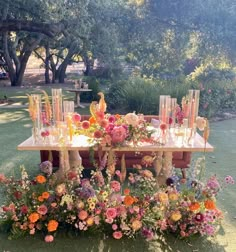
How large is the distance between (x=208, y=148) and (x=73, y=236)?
1.57 m

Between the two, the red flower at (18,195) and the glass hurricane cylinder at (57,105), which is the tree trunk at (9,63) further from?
the red flower at (18,195)

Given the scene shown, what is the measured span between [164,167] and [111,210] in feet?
3.54

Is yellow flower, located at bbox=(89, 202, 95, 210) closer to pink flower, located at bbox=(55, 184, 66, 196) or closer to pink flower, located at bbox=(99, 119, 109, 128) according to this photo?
pink flower, located at bbox=(55, 184, 66, 196)

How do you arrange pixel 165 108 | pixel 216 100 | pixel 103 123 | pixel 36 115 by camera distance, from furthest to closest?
pixel 216 100, pixel 165 108, pixel 36 115, pixel 103 123

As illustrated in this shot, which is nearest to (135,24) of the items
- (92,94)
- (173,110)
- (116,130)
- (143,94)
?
(92,94)

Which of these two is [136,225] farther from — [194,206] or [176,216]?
[194,206]

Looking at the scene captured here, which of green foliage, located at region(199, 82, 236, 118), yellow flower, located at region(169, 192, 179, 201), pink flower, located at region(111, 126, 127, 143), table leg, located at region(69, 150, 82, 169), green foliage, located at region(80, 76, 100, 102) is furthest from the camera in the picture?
green foliage, located at region(80, 76, 100, 102)

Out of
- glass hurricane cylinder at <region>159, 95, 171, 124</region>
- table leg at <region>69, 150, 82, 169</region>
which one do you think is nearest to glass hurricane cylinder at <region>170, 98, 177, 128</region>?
glass hurricane cylinder at <region>159, 95, 171, 124</region>

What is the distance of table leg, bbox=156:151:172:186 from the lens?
11.5 feet

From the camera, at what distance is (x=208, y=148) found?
3.14 meters

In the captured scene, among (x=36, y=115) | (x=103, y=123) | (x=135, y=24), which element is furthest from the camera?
(x=135, y=24)

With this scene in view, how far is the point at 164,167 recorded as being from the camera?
3533 millimetres

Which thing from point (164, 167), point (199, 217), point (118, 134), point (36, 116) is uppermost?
point (36, 116)

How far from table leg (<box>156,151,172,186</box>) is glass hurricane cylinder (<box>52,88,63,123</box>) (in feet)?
4.11
